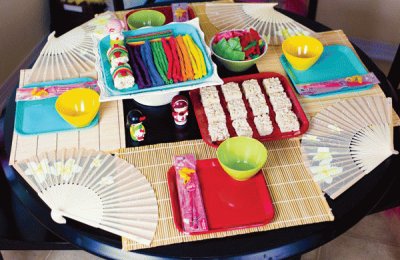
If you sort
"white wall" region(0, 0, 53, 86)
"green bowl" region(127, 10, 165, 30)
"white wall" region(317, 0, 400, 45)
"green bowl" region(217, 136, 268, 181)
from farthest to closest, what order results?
"white wall" region(317, 0, 400, 45) → "white wall" region(0, 0, 53, 86) → "green bowl" region(127, 10, 165, 30) → "green bowl" region(217, 136, 268, 181)

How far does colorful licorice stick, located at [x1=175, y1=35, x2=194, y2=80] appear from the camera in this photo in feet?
4.35

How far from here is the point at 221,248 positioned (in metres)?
1.08

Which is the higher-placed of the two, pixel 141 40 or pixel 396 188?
pixel 141 40

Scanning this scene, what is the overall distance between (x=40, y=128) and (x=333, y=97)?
0.91 metres

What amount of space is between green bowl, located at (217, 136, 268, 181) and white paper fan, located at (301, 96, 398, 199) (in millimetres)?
152

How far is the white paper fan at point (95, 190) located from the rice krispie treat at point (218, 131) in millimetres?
230

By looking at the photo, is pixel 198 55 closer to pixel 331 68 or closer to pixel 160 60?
pixel 160 60

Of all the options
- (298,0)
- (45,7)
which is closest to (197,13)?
(298,0)

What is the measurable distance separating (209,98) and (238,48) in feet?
0.85

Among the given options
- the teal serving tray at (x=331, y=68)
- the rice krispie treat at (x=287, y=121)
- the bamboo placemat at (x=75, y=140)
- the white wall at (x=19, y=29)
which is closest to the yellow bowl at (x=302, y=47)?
the teal serving tray at (x=331, y=68)

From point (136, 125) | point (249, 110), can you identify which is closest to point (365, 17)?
point (249, 110)

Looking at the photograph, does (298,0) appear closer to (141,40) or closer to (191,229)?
(141,40)

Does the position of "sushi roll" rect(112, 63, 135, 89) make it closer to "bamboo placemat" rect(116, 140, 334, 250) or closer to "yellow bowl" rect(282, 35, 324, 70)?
"bamboo placemat" rect(116, 140, 334, 250)

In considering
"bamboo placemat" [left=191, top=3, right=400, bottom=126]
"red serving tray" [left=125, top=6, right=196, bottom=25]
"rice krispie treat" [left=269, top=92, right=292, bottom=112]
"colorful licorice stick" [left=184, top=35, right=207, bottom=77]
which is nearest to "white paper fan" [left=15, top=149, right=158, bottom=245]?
"colorful licorice stick" [left=184, top=35, right=207, bottom=77]
